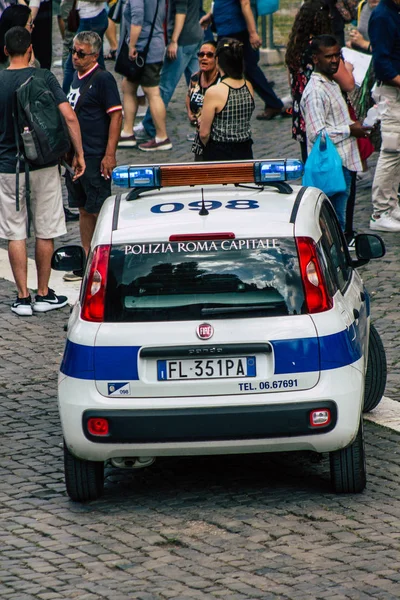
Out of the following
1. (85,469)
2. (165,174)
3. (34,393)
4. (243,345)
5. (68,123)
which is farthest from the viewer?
(68,123)

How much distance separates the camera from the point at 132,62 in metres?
14.5

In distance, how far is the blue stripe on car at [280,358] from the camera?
6055mm

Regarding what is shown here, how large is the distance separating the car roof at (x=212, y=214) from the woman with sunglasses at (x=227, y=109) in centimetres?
346

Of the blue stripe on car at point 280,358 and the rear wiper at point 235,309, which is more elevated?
the rear wiper at point 235,309

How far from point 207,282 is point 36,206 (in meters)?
4.45

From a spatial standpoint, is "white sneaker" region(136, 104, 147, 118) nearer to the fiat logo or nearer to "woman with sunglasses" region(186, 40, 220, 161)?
"woman with sunglasses" region(186, 40, 220, 161)

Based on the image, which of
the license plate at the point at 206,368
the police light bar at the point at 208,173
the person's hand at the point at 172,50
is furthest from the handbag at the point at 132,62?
the license plate at the point at 206,368

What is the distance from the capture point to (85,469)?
6.45 metres

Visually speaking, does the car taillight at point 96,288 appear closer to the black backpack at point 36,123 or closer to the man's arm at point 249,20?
the black backpack at point 36,123

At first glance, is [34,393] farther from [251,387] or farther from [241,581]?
[241,581]

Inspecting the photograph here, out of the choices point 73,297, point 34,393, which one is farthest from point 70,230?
point 34,393

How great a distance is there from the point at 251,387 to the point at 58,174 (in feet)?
15.5

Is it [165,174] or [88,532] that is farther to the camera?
[165,174]

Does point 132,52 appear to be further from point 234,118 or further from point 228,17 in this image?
point 234,118
